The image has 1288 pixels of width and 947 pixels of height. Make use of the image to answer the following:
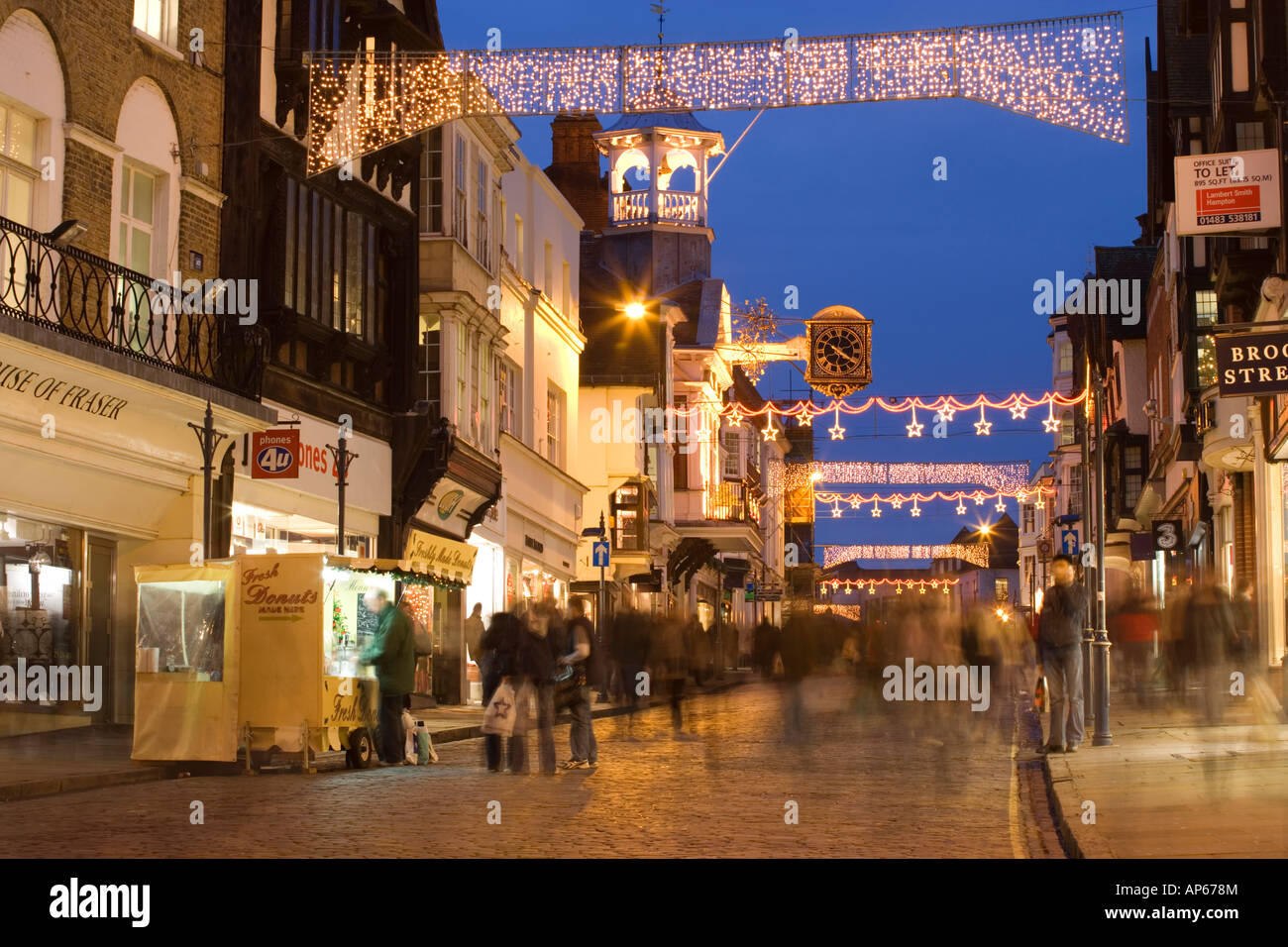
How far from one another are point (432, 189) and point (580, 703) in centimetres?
1637

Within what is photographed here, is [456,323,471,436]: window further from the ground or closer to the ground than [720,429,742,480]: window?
closer to the ground

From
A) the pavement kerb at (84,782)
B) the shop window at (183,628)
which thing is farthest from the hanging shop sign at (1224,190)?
the pavement kerb at (84,782)

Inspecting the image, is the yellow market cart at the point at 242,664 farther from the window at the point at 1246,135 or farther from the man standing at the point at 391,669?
the window at the point at 1246,135

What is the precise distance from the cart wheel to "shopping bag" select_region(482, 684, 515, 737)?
1769mm

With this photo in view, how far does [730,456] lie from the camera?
6184 centimetres

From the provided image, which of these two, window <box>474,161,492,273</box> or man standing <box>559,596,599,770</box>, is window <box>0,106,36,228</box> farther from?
window <box>474,161,492,273</box>

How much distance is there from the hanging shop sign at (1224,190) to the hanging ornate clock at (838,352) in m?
18.4

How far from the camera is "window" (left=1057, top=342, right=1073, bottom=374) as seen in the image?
280ft

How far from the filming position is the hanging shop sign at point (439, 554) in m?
28.7
